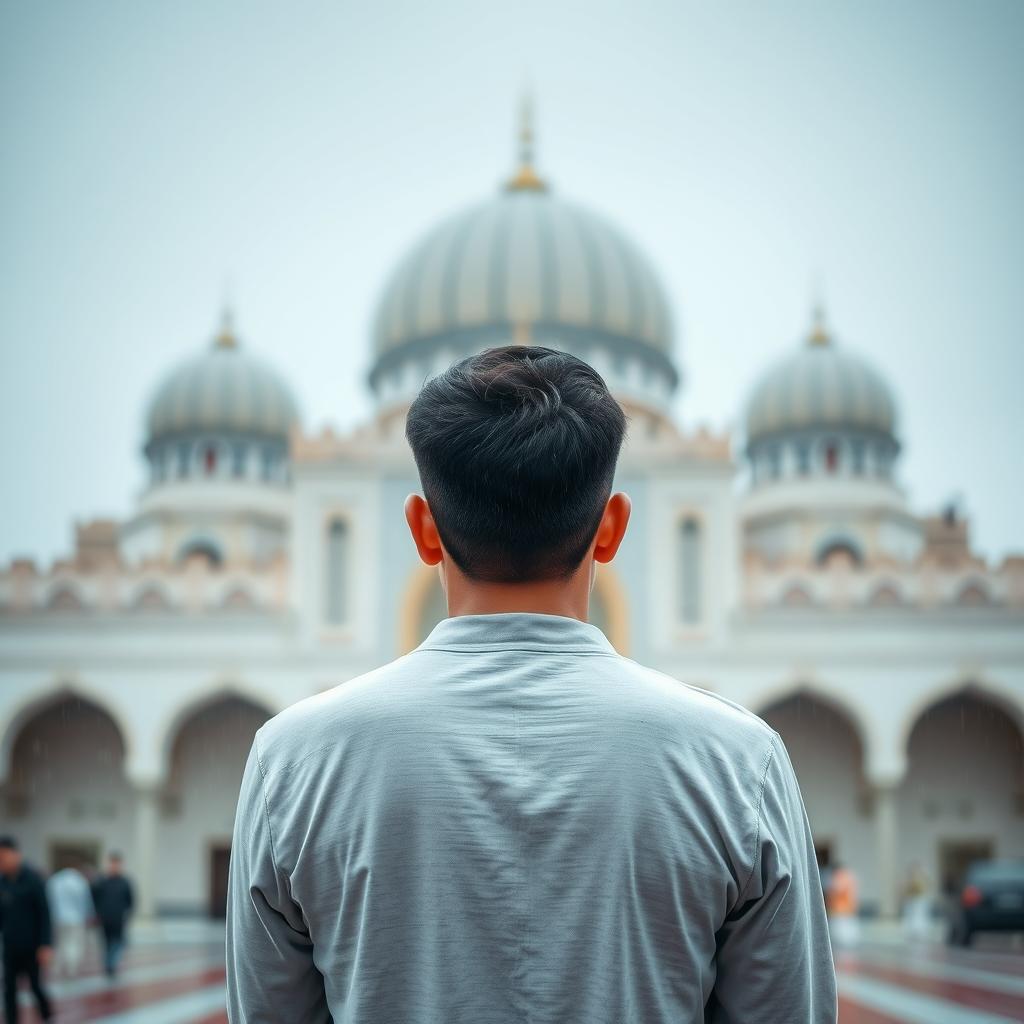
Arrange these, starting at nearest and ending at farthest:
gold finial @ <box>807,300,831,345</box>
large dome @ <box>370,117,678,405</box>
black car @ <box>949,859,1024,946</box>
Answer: black car @ <box>949,859,1024,946</box>
large dome @ <box>370,117,678,405</box>
gold finial @ <box>807,300,831,345</box>

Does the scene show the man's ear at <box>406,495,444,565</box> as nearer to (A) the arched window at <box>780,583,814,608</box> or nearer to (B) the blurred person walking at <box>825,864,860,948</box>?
(B) the blurred person walking at <box>825,864,860,948</box>

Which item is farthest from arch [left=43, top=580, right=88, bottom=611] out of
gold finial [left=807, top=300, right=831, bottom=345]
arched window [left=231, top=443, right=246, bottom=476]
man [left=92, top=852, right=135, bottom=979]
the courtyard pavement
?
gold finial [left=807, top=300, right=831, bottom=345]

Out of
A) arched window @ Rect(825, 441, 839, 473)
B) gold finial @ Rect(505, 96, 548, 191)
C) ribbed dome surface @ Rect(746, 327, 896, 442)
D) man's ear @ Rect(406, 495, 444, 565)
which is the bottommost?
man's ear @ Rect(406, 495, 444, 565)

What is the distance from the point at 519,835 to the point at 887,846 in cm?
2232

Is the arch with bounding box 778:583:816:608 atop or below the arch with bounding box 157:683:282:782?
atop

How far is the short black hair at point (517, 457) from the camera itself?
137 centimetres

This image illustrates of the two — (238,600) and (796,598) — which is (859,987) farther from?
(238,600)

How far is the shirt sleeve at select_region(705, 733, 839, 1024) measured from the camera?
128 cm

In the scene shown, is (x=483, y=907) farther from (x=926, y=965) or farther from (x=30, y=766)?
(x=30, y=766)

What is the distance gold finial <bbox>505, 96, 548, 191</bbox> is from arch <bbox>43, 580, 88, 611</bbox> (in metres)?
15.5

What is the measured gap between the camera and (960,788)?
77.9 feet

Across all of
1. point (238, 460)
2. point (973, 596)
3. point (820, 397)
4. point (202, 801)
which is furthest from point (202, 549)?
point (973, 596)

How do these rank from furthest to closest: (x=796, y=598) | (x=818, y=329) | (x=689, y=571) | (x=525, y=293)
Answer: (x=818, y=329) < (x=525, y=293) < (x=689, y=571) < (x=796, y=598)

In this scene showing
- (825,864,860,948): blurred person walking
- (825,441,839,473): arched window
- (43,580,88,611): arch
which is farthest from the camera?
(825,441,839,473): arched window
